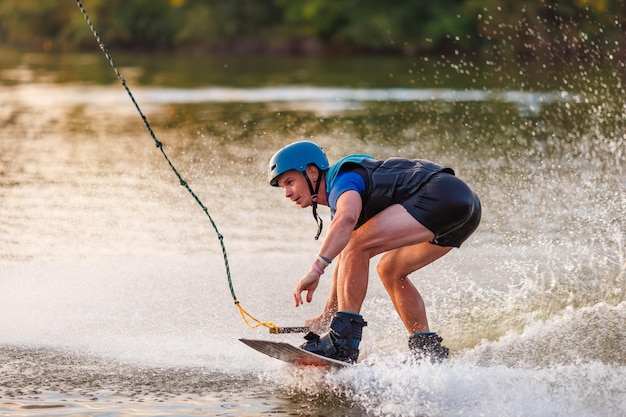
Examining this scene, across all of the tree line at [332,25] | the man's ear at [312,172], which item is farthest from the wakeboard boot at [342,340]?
the tree line at [332,25]

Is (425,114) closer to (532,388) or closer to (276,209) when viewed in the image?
(276,209)

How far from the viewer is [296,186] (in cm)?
587

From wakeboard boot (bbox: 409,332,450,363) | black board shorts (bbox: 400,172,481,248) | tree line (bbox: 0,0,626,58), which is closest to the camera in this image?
black board shorts (bbox: 400,172,481,248)

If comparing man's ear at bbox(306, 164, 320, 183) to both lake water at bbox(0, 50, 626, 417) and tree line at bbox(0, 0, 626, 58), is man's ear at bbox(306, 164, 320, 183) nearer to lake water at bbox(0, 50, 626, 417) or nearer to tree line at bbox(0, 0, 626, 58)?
lake water at bbox(0, 50, 626, 417)

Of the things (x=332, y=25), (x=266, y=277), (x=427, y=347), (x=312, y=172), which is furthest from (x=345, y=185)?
(x=332, y=25)

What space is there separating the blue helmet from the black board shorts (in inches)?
18.7

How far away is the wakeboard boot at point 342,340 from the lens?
5828 mm

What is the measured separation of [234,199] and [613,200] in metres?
3.70

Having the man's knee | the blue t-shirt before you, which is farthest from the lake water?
the blue t-shirt

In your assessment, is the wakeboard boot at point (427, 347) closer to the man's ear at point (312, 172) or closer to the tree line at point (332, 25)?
the man's ear at point (312, 172)

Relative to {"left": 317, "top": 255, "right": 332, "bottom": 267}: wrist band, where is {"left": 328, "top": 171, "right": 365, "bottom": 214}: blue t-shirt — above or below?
above

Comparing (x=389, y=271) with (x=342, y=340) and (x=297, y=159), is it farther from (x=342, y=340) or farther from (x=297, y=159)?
(x=297, y=159)

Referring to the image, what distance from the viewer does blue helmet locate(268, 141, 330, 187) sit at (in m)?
5.79

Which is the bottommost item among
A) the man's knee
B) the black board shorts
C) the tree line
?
the man's knee
